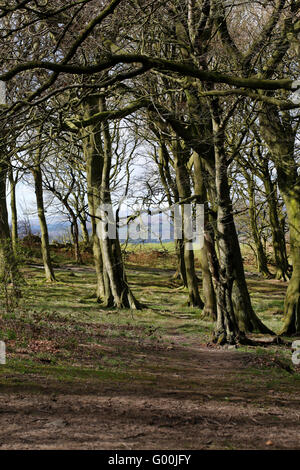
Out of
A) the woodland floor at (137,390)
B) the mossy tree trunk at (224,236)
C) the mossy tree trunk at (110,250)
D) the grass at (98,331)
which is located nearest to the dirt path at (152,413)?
the woodland floor at (137,390)

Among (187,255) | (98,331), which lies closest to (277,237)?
(187,255)

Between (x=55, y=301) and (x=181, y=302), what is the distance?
18.8 feet

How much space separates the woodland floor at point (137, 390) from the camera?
439 cm

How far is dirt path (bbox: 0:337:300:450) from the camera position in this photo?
14.0ft

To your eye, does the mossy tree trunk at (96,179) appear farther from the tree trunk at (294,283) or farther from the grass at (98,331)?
the tree trunk at (294,283)

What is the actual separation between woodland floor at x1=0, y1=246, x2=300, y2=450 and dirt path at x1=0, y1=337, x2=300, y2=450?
1 centimetres

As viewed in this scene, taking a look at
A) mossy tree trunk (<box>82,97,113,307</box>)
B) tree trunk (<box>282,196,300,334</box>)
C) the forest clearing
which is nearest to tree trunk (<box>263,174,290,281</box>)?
the forest clearing

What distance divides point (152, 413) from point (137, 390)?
3.45 ft

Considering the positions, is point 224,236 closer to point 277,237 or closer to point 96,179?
point 96,179

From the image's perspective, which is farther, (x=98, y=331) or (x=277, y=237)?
(x=277, y=237)

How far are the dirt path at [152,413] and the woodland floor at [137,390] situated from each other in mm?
12

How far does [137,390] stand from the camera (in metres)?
6.14

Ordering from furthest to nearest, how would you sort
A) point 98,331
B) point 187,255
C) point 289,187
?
point 187,255 < point 289,187 < point 98,331

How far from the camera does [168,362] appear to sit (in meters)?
8.97
